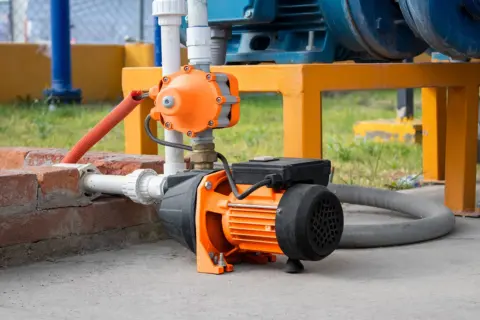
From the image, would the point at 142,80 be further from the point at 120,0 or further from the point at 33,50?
the point at 120,0

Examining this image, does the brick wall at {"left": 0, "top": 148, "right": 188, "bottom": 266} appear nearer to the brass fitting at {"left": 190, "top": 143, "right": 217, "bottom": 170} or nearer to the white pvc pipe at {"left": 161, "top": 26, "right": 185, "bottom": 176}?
the white pvc pipe at {"left": 161, "top": 26, "right": 185, "bottom": 176}

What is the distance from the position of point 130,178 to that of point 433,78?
48.7 inches

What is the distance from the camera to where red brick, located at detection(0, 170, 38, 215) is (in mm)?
2658

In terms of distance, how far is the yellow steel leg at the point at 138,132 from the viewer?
3.44 m

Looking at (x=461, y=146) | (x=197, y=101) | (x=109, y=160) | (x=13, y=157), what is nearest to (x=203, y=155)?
(x=197, y=101)

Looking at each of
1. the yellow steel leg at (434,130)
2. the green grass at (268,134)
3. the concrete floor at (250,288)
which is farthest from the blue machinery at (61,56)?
the concrete floor at (250,288)

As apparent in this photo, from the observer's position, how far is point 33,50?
373 inches

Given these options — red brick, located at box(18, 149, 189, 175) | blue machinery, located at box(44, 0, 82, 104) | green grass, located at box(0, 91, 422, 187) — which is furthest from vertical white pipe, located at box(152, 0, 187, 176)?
blue machinery, located at box(44, 0, 82, 104)

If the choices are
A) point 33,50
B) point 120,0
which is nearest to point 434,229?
point 33,50

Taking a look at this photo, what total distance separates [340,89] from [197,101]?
2.14ft

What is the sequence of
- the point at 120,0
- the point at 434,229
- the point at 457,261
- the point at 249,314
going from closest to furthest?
the point at 249,314 → the point at 457,261 → the point at 434,229 → the point at 120,0

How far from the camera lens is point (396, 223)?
300cm

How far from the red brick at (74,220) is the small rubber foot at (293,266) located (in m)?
0.68

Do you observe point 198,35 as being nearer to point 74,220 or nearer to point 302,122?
point 302,122
